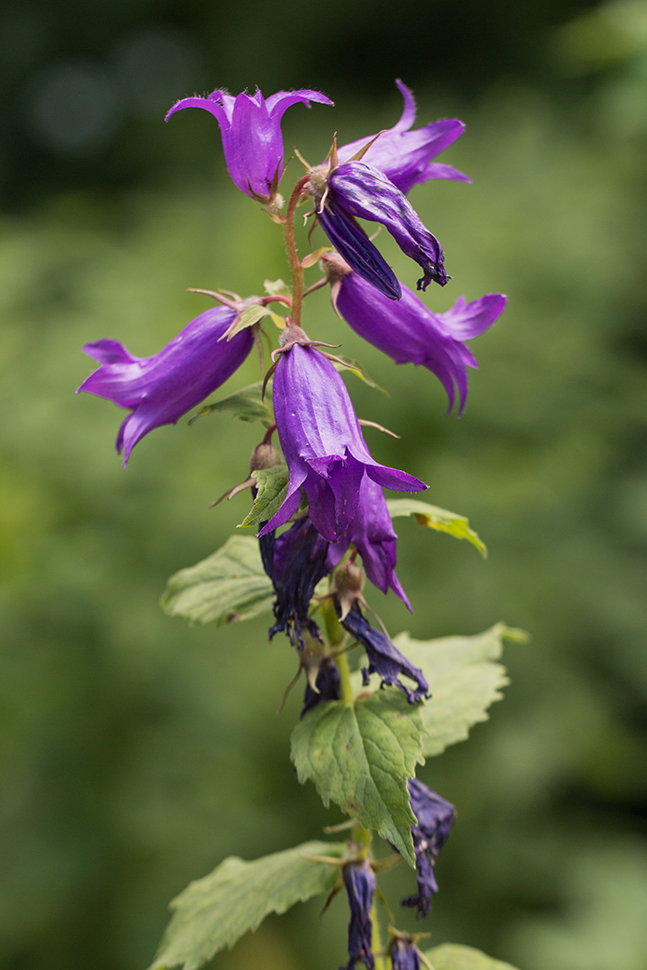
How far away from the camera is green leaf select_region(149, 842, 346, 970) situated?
1312 mm

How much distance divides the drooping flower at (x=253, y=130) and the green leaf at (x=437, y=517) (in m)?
0.48

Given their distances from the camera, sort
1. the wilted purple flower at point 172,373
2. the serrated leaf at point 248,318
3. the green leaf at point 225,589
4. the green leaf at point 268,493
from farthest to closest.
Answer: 1. the green leaf at point 225,589
2. the wilted purple flower at point 172,373
3. the serrated leaf at point 248,318
4. the green leaf at point 268,493

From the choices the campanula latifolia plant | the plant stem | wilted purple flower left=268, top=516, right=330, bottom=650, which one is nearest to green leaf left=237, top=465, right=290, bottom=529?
the campanula latifolia plant

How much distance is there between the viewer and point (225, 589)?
1.37 meters

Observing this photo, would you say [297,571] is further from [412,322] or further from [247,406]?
[412,322]

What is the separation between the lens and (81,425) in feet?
11.0

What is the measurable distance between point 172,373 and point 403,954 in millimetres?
951

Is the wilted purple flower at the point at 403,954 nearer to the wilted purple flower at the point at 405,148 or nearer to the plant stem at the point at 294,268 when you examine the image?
the plant stem at the point at 294,268

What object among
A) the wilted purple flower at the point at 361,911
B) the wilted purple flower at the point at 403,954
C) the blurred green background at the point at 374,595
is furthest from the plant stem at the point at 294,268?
the blurred green background at the point at 374,595

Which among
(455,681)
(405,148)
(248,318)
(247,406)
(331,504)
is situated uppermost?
(405,148)

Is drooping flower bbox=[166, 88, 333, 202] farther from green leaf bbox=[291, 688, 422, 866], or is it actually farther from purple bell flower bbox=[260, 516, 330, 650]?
green leaf bbox=[291, 688, 422, 866]

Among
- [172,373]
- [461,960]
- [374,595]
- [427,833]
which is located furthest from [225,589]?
[374,595]

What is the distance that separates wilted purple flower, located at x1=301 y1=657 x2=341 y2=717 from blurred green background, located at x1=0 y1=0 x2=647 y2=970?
1.84 metres

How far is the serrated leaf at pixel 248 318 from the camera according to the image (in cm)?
113
